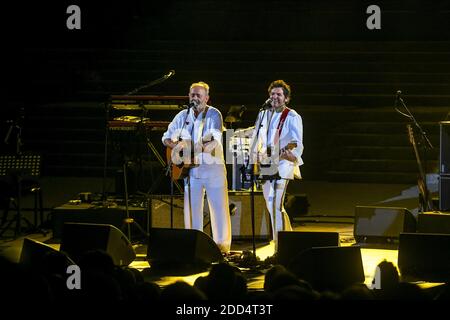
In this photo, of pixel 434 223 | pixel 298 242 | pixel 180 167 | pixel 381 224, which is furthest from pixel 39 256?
pixel 381 224

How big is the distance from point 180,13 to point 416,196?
636 cm

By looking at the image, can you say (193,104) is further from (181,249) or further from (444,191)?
(444,191)

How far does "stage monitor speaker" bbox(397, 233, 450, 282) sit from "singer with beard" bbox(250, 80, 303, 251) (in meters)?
1.42

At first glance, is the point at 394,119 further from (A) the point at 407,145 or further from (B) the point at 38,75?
(B) the point at 38,75

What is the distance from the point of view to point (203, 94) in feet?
29.8

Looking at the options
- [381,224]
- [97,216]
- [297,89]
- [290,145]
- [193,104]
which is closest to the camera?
[290,145]

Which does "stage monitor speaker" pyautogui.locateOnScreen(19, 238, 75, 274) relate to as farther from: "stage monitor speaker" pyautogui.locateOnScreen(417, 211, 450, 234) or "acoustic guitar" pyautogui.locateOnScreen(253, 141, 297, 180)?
"stage monitor speaker" pyautogui.locateOnScreen(417, 211, 450, 234)

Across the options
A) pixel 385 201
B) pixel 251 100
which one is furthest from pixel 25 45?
pixel 385 201

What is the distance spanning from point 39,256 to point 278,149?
3022mm

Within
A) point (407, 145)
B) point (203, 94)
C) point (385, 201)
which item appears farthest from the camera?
point (407, 145)

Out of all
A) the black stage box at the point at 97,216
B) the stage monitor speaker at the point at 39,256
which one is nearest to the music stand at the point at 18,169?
the black stage box at the point at 97,216

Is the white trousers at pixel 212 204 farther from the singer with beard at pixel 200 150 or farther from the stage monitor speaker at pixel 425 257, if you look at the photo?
the stage monitor speaker at pixel 425 257

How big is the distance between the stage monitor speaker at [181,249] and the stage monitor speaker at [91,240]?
1.19 feet

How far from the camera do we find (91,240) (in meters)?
8.01
